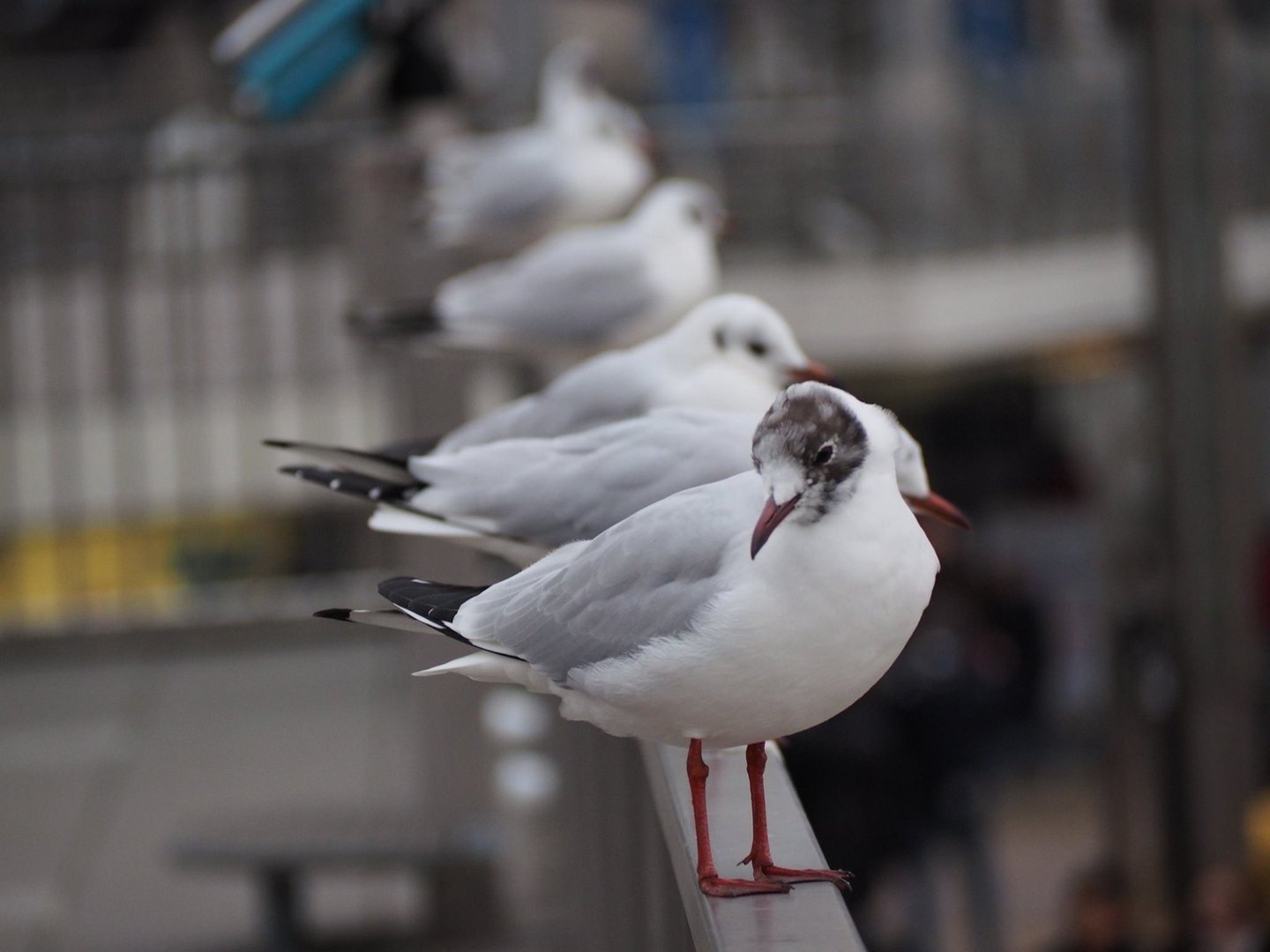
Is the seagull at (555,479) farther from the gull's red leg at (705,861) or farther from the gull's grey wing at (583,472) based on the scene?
the gull's red leg at (705,861)

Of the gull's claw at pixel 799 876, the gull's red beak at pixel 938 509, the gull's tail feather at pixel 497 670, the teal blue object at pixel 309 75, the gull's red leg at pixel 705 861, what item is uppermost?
the teal blue object at pixel 309 75

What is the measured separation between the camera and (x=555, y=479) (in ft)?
6.39

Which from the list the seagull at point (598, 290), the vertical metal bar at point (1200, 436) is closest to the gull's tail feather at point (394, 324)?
the seagull at point (598, 290)

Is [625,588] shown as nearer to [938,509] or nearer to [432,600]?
[432,600]

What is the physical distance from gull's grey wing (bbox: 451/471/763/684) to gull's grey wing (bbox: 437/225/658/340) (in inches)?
69.1

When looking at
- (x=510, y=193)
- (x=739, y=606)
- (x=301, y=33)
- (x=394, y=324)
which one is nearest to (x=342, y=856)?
(x=394, y=324)

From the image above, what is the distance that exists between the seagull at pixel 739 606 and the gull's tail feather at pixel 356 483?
398mm

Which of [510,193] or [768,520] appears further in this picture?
[510,193]

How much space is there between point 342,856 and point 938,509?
1.75m

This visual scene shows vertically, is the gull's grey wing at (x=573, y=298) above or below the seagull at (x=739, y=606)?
above

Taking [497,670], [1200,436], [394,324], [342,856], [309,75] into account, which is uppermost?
[309,75]

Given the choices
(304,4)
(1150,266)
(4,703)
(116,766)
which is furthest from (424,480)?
(1150,266)

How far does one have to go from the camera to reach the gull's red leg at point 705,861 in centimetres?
142

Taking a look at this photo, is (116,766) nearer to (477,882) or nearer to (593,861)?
(477,882)
